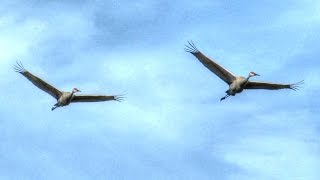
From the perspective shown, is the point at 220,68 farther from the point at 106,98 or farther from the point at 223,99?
the point at 106,98

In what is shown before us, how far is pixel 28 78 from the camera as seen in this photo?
68.8 meters

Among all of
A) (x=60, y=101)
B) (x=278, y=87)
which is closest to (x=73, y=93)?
(x=60, y=101)

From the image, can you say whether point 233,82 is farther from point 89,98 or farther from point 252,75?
point 89,98

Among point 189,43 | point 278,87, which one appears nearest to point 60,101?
point 189,43

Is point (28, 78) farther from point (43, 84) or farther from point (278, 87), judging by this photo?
point (278, 87)

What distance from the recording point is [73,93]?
67812mm

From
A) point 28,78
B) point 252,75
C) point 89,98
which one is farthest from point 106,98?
point 252,75

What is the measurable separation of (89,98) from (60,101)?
210 cm

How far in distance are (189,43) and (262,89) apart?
21.3 ft

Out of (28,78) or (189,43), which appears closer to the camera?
(189,43)

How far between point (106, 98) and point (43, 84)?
15.2 feet

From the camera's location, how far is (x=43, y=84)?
6844cm

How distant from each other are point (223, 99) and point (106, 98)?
8.88 meters

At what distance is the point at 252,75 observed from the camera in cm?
6556
